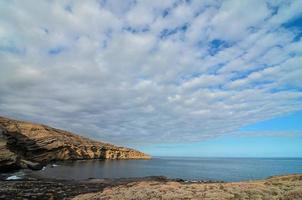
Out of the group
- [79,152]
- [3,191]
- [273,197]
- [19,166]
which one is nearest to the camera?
[273,197]

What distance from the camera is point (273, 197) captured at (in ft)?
58.5

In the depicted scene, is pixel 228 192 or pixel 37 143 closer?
pixel 228 192

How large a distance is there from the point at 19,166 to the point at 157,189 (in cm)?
6545

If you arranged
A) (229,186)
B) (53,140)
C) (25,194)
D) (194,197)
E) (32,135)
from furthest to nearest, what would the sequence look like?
(53,140)
(32,135)
(25,194)
(229,186)
(194,197)

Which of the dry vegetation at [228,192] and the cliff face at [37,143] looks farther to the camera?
the cliff face at [37,143]

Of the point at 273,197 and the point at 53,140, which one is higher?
the point at 53,140

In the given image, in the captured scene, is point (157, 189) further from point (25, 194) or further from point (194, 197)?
point (25, 194)

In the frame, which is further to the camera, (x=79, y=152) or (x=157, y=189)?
(x=79, y=152)

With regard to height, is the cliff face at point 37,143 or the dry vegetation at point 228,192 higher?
the cliff face at point 37,143

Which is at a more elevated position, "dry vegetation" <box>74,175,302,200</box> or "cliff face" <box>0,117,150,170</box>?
"cliff face" <box>0,117,150,170</box>

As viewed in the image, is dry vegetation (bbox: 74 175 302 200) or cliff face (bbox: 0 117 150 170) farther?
cliff face (bbox: 0 117 150 170)

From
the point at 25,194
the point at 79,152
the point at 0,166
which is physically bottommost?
the point at 25,194

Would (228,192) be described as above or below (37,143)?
below

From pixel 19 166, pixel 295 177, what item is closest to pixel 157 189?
pixel 295 177
